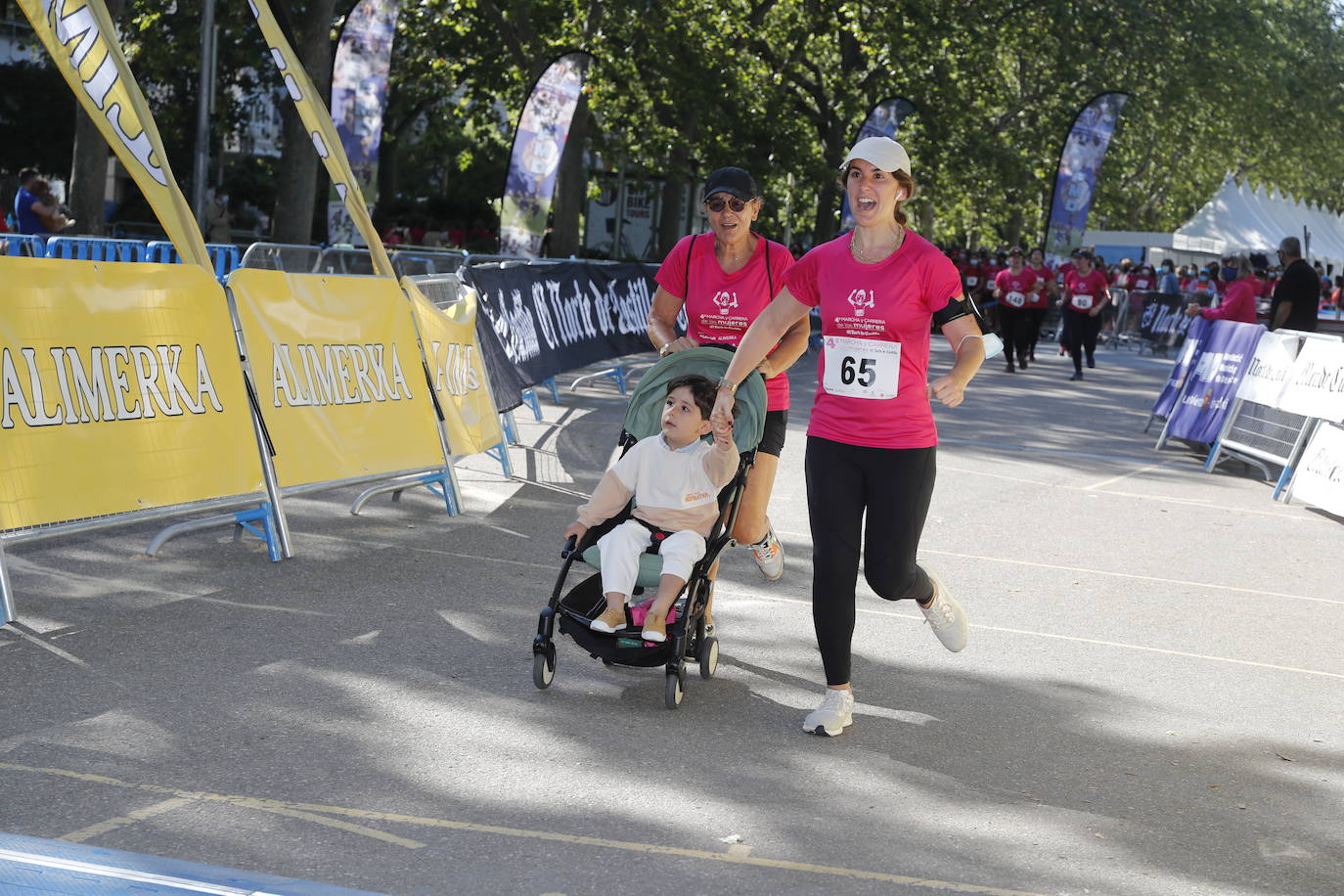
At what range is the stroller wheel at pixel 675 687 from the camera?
563cm

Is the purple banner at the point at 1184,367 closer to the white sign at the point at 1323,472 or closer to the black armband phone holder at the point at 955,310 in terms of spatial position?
the white sign at the point at 1323,472

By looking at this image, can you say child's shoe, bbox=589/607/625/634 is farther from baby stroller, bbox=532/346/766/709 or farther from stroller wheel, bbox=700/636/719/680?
stroller wheel, bbox=700/636/719/680

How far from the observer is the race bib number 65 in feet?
17.5

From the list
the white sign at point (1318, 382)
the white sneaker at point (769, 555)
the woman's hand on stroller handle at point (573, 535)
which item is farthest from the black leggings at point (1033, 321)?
the woman's hand on stroller handle at point (573, 535)

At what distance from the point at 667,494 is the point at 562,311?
9.32 metres

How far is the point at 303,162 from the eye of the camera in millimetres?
26359

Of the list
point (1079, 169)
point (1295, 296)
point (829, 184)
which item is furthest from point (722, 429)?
point (829, 184)

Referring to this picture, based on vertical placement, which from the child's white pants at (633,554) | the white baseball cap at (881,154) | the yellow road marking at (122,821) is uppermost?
the white baseball cap at (881,154)

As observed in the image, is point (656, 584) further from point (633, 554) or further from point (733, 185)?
point (733, 185)

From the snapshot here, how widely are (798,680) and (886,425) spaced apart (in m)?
1.37

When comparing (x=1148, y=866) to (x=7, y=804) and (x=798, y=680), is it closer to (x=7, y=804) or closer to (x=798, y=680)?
(x=798, y=680)

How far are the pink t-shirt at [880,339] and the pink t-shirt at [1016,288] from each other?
62.0ft

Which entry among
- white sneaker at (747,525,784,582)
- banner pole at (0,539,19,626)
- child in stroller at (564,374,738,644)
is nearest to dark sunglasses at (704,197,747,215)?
child in stroller at (564,374,738,644)

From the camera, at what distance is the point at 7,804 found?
430 cm
